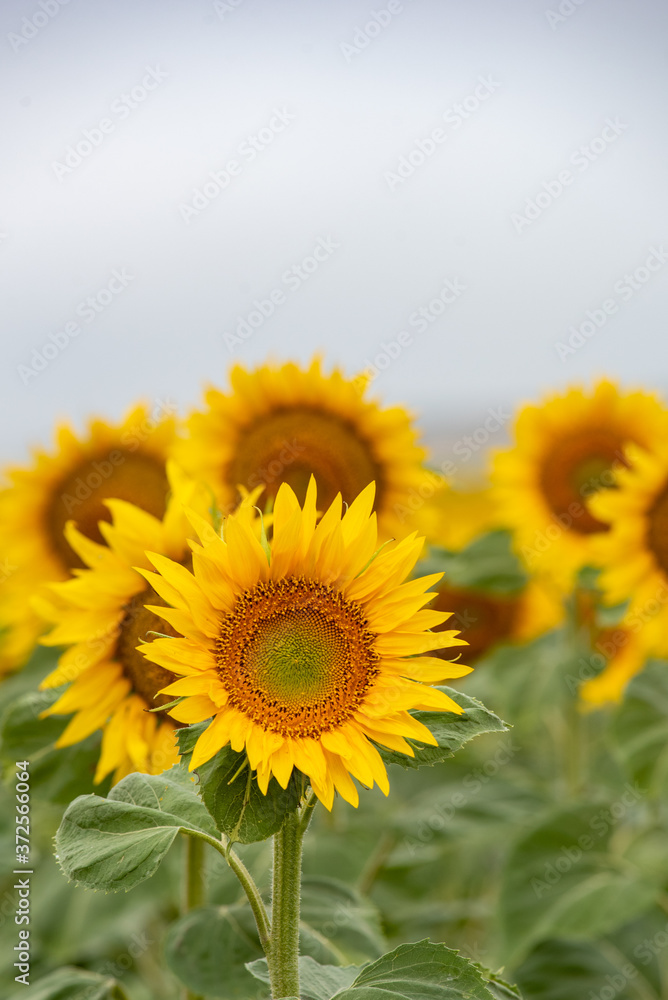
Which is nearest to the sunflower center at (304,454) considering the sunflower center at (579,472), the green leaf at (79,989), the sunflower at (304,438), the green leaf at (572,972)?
the sunflower at (304,438)

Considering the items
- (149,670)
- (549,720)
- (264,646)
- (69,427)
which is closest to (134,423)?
(69,427)

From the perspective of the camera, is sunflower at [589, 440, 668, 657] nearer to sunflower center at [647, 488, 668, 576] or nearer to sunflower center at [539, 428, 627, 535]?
sunflower center at [647, 488, 668, 576]

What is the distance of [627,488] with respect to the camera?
2.69 m

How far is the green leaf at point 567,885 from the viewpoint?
2490 millimetres

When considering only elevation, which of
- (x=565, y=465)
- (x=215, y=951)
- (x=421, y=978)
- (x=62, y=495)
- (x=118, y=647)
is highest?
(x=565, y=465)

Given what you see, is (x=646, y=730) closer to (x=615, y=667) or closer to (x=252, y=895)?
(x=615, y=667)

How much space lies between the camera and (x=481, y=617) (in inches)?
139

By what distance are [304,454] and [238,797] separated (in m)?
1.26

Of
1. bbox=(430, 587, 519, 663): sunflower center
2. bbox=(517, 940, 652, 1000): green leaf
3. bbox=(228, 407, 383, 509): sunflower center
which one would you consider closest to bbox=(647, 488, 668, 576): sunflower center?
bbox=(430, 587, 519, 663): sunflower center

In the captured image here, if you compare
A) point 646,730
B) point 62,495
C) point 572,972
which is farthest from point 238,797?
point 572,972

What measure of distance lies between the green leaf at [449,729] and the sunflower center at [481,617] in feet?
6.54

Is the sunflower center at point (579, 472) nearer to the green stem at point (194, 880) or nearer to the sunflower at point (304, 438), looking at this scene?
the sunflower at point (304, 438)

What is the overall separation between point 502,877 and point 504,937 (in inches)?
5.9

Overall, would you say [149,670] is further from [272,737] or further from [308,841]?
[308,841]
